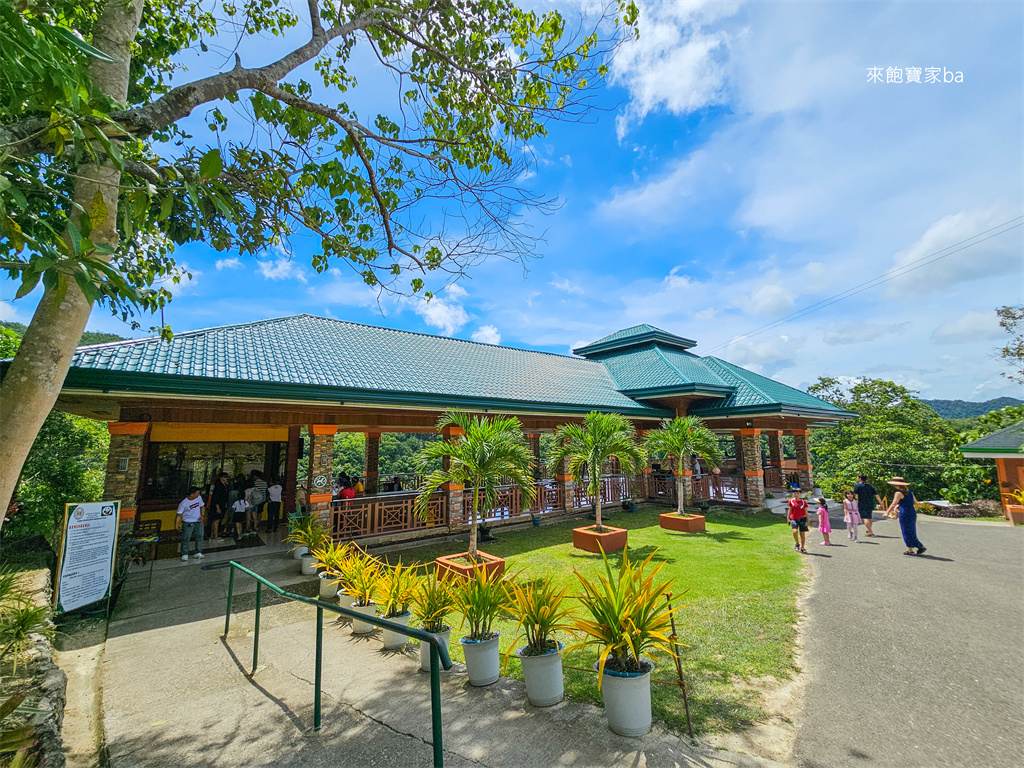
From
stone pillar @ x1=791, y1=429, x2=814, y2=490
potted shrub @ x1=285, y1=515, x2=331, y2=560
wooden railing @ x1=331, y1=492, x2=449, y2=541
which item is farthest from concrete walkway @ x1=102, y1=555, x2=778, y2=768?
stone pillar @ x1=791, y1=429, x2=814, y2=490

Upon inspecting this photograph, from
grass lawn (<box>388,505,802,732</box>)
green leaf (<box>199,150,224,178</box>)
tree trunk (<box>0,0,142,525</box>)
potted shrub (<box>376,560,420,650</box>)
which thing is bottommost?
grass lawn (<box>388,505,802,732</box>)

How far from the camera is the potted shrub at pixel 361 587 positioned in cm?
564

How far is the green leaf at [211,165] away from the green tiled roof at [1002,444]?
21091 mm

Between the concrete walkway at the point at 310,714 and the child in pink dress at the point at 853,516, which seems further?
the child in pink dress at the point at 853,516

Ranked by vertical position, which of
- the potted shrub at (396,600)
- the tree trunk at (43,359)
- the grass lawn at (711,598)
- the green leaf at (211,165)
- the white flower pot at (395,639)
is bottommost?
the grass lawn at (711,598)

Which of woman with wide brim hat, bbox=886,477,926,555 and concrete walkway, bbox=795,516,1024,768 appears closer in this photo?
concrete walkway, bbox=795,516,1024,768

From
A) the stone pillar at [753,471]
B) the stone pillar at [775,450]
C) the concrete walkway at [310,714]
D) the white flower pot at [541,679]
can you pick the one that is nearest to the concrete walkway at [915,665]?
the concrete walkway at [310,714]

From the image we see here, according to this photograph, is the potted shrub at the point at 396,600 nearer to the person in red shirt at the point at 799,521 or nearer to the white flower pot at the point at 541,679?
the white flower pot at the point at 541,679

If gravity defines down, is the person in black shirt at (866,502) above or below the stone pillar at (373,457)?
below

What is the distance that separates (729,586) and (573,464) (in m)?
4.28

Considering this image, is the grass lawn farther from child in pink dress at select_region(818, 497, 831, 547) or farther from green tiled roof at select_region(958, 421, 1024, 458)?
green tiled roof at select_region(958, 421, 1024, 458)

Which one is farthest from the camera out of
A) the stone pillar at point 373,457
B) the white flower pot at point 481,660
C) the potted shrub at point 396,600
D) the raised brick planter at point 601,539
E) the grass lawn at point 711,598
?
the stone pillar at point 373,457

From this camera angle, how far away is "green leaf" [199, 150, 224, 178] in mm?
2416

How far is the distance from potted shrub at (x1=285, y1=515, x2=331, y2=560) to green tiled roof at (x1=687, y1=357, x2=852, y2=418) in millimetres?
13267
